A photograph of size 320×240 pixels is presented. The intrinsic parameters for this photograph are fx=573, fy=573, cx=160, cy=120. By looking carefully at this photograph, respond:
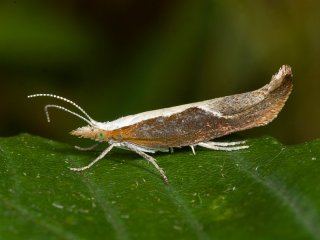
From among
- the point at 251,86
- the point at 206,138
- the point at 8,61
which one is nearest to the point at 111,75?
the point at 8,61

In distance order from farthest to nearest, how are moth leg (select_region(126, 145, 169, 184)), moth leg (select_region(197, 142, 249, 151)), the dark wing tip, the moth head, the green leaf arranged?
the moth head < the dark wing tip < moth leg (select_region(197, 142, 249, 151)) < moth leg (select_region(126, 145, 169, 184)) < the green leaf

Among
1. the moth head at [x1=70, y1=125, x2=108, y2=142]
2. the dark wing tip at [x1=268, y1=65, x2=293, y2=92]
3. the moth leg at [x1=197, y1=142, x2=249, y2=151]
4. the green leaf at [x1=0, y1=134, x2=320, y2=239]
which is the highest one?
the dark wing tip at [x1=268, y1=65, x2=293, y2=92]

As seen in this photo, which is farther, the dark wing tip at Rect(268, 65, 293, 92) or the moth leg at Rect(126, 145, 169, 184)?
the dark wing tip at Rect(268, 65, 293, 92)

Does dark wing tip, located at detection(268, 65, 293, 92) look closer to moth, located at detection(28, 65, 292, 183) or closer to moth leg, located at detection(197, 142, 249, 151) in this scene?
moth, located at detection(28, 65, 292, 183)

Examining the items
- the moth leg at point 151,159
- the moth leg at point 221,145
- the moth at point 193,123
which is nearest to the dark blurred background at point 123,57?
the moth at point 193,123

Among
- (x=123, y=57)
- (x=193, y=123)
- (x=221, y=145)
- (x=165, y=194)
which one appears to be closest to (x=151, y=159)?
(x=193, y=123)

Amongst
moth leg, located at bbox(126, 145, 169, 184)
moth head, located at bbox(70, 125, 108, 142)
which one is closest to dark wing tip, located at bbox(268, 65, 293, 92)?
moth leg, located at bbox(126, 145, 169, 184)
